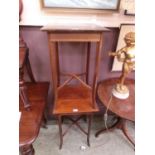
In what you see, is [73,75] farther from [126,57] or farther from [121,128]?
[121,128]

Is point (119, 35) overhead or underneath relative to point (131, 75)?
overhead

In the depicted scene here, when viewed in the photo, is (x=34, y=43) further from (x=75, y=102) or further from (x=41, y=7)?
(x=75, y=102)

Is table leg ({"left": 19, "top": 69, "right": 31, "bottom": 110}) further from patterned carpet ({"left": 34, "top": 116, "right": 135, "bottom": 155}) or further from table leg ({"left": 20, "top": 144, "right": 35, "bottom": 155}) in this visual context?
patterned carpet ({"left": 34, "top": 116, "right": 135, "bottom": 155})

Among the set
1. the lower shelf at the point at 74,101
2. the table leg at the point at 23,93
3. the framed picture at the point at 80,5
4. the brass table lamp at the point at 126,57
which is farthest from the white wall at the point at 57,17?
the lower shelf at the point at 74,101

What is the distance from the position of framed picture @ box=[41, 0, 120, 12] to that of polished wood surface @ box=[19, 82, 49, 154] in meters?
0.65

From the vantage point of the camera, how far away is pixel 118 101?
1.29 meters

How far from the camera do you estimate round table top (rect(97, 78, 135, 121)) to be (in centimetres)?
118

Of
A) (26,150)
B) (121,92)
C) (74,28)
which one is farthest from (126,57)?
(26,150)

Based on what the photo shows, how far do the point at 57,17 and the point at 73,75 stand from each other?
0.48 meters

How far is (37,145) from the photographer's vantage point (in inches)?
62.1

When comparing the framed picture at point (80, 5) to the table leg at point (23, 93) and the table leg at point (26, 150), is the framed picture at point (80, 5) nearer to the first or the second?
the table leg at point (23, 93)

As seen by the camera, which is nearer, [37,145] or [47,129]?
[37,145]
